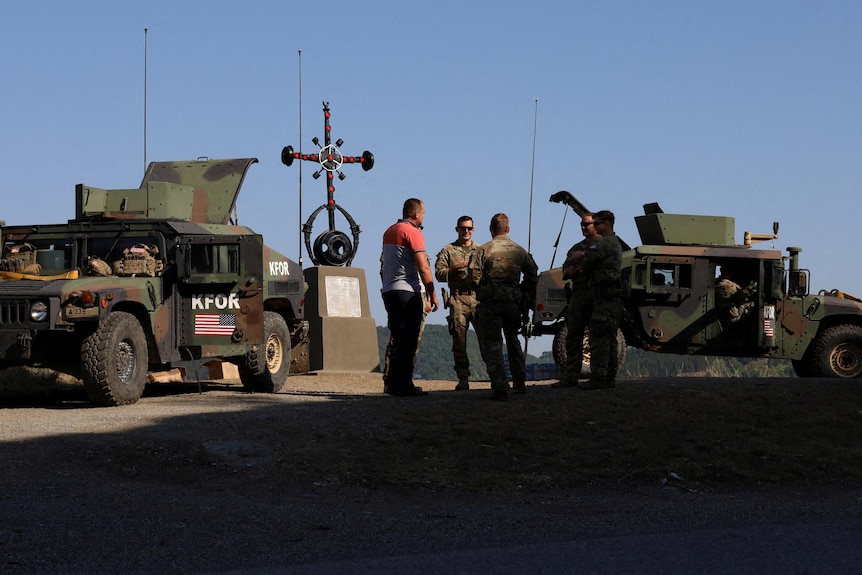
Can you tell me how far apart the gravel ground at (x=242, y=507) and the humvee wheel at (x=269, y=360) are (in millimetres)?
3740

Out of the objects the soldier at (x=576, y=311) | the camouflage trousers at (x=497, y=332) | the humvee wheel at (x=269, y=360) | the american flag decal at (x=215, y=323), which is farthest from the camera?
the humvee wheel at (x=269, y=360)

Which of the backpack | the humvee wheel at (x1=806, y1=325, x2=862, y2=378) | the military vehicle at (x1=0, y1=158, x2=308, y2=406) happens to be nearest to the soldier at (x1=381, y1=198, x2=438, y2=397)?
the military vehicle at (x1=0, y1=158, x2=308, y2=406)

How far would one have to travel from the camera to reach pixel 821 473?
9.41 m

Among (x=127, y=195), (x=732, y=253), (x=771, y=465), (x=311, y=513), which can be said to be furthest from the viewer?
(x=732, y=253)

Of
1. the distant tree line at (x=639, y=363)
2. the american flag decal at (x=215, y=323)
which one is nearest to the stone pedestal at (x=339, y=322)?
the distant tree line at (x=639, y=363)

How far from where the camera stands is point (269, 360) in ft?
49.0

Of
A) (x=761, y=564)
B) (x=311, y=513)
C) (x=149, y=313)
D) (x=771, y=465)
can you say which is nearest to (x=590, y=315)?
(x=771, y=465)

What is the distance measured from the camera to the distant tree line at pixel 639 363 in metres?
21.7

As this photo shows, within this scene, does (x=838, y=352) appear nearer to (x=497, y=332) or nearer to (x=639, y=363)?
(x=497, y=332)

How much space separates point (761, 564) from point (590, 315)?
20.4ft

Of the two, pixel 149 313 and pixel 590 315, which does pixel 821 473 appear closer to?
pixel 590 315

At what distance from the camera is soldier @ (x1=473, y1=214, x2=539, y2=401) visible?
11164 millimetres

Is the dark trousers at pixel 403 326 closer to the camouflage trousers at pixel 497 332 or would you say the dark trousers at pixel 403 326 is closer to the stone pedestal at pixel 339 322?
the camouflage trousers at pixel 497 332

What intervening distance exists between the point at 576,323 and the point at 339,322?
751cm
